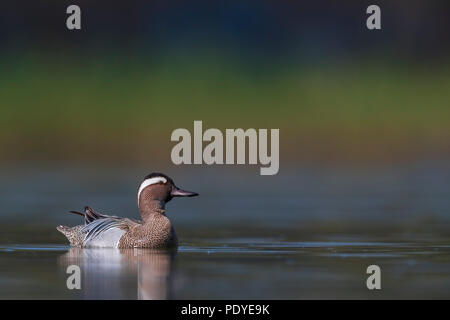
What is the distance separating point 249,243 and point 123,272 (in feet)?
9.04

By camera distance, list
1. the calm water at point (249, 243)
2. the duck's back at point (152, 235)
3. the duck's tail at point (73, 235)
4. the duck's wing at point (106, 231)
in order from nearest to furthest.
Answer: the calm water at point (249, 243) → the duck's back at point (152, 235) → the duck's wing at point (106, 231) → the duck's tail at point (73, 235)

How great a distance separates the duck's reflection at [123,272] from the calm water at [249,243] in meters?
0.01

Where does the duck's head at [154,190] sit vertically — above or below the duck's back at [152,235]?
above

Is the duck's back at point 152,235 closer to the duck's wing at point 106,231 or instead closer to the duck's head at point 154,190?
the duck's wing at point 106,231

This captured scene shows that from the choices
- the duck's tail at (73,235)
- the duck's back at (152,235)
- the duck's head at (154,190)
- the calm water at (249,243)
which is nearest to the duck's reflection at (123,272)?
the calm water at (249,243)

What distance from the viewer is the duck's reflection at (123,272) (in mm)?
12094

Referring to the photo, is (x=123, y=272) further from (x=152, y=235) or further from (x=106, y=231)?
(x=106, y=231)

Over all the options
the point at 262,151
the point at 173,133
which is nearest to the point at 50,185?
the point at 262,151

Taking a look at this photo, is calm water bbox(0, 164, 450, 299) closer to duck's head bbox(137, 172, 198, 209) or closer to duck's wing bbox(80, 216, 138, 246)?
duck's wing bbox(80, 216, 138, 246)

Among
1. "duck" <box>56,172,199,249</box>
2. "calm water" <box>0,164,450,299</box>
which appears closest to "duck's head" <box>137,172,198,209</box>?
"duck" <box>56,172,199,249</box>

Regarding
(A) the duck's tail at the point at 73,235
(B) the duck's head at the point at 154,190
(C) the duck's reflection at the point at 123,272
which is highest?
(B) the duck's head at the point at 154,190

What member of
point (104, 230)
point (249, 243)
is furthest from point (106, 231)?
point (249, 243)

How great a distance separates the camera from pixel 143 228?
15664mm

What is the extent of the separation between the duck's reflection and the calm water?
10 millimetres
